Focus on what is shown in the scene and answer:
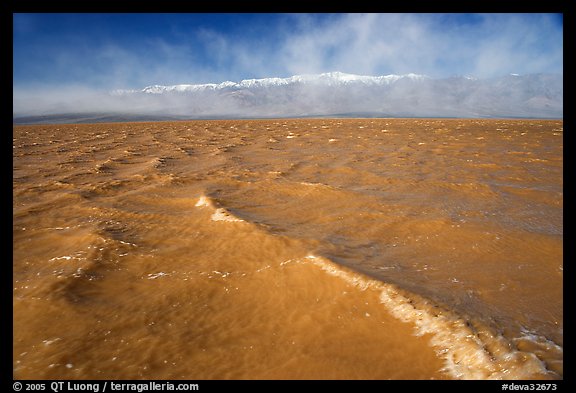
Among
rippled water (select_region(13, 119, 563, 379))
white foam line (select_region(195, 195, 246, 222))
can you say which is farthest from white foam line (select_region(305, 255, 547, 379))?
white foam line (select_region(195, 195, 246, 222))

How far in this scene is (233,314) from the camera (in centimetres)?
194

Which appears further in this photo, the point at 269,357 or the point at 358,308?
the point at 358,308

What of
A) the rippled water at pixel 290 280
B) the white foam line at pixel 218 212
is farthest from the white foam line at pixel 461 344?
the white foam line at pixel 218 212

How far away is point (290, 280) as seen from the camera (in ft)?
7.45

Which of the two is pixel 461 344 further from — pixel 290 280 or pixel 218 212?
pixel 218 212

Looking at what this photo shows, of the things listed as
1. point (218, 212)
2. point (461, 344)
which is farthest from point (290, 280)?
point (218, 212)

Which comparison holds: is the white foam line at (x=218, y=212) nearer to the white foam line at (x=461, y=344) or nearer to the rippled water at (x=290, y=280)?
the rippled water at (x=290, y=280)

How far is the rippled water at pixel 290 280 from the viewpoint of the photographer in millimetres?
1545

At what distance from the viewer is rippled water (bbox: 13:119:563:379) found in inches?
60.8

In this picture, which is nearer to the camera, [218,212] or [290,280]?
[290,280]

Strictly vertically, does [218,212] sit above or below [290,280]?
above
